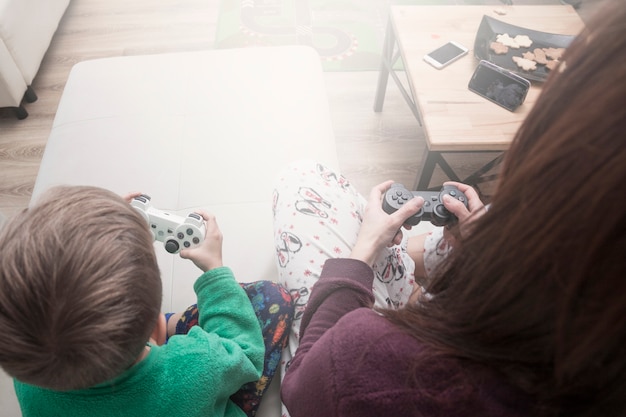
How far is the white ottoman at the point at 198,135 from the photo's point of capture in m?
1.08

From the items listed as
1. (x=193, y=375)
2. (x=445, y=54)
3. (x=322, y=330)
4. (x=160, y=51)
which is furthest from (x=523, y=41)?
(x=160, y=51)

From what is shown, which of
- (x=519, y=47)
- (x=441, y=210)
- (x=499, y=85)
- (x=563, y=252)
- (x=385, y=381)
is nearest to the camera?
(x=563, y=252)

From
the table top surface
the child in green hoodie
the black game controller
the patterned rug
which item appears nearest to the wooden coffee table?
the table top surface

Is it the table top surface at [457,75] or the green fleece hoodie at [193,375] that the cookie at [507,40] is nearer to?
the table top surface at [457,75]

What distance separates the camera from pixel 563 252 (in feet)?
1.12

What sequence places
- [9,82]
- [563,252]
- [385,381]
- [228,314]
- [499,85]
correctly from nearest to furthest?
[563,252] → [385,381] → [228,314] → [499,85] → [9,82]

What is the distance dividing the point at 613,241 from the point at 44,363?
59 centimetres

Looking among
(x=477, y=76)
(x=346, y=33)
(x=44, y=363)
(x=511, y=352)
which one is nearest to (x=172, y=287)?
(x=44, y=363)

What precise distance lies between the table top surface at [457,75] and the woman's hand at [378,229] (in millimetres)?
325

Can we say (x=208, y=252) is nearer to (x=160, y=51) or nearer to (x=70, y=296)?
(x=70, y=296)

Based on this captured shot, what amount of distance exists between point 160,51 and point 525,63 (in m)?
1.60

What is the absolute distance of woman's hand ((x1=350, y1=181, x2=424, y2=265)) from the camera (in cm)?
84

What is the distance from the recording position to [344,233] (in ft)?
3.14

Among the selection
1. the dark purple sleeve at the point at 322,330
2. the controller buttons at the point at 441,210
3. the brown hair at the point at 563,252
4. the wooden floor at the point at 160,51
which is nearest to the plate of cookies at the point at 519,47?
the wooden floor at the point at 160,51
